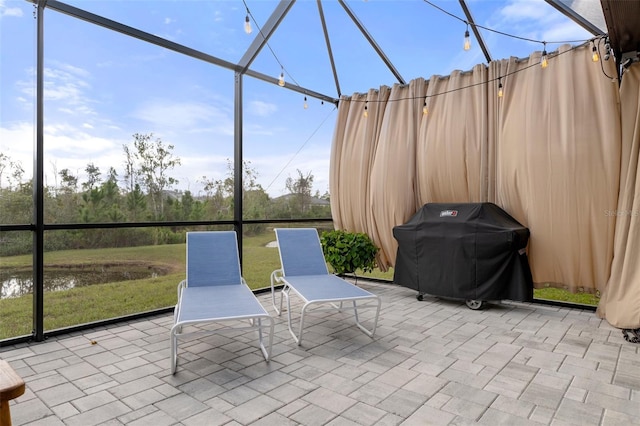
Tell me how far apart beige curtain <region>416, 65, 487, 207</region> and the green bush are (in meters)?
1.15

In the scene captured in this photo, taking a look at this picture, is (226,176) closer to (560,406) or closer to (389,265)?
(389,265)

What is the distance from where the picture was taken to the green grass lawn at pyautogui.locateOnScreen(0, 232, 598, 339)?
13.4 ft

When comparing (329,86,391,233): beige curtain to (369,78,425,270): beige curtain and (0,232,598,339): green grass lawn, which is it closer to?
(369,78,425,270): beige curtain

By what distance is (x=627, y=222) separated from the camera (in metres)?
4.08

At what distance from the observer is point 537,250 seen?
480 cm

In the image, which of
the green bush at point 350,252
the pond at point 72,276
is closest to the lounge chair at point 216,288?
the pond at point 72,276

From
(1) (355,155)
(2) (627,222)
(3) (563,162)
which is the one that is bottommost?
(2) (627,222)

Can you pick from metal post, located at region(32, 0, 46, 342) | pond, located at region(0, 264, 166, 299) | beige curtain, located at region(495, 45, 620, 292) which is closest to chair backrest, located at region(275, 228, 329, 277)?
pond, located at region(0, 264, 166, 299)

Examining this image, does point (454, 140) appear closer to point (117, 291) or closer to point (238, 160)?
point (238, 160)

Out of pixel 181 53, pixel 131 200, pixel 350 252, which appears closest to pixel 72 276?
pixel 131 200

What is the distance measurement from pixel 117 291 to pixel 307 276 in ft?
9.90

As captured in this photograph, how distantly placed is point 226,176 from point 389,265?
3241 mm

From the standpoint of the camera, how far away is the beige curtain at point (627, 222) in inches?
156

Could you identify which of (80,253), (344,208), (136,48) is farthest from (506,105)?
(80,253)
